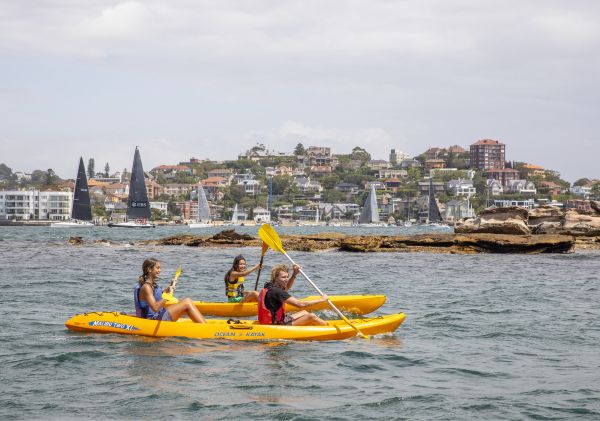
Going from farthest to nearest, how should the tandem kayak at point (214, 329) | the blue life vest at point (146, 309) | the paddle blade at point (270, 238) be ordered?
the paddle blade at point (270, 238)
the blue life vest at point (146, 309)
the tandem kayak at point (214, 329)

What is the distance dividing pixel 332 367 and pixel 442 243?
3312 cm

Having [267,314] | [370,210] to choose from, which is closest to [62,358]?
[267,314]

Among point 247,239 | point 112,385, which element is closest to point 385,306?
point 112,385

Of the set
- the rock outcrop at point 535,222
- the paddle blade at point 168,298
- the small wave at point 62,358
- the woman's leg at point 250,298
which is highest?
the rock outcrop at point 535,222

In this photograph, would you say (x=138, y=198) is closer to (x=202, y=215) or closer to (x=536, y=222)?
(x=202, y=215)

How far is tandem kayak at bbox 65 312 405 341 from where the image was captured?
1636 centimetres

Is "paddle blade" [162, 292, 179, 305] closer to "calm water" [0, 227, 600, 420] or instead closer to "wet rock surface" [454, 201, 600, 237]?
"calm water" [0, 227, 600, 420]

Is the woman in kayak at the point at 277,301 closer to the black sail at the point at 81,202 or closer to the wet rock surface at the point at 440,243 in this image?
the wet rock surface at the point at 440,243

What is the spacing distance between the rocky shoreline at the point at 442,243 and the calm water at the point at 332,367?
19717 mm

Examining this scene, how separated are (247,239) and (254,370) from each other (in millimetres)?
38929

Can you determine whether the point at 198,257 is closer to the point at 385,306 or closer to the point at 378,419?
the point at 385,306

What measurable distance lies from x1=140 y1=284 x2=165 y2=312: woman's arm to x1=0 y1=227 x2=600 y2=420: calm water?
0.64 m

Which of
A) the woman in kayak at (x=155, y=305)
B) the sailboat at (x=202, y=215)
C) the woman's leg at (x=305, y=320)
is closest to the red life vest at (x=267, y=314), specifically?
the woman's leg at (x=305, y=320)

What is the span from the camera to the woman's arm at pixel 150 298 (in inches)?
631
